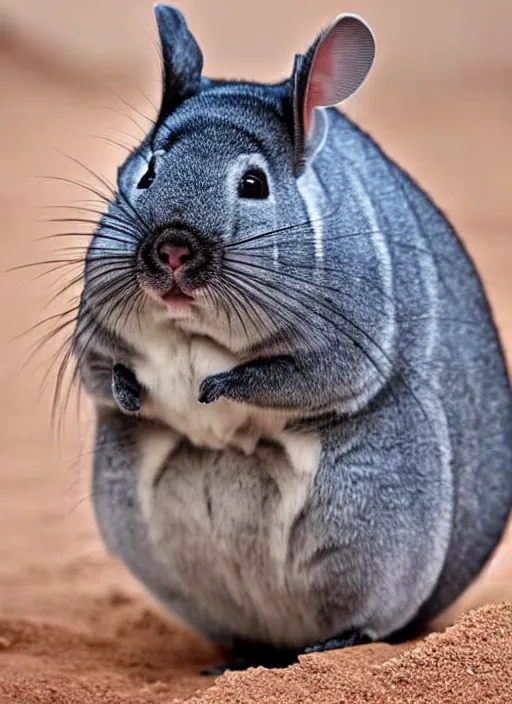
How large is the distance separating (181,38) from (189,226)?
77cm

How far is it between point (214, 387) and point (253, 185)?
593 mm

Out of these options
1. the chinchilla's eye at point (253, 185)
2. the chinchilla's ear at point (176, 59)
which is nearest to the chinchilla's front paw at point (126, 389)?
the chinchilla's eye at point (253, 185)

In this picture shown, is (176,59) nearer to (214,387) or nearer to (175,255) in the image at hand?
(175,255)

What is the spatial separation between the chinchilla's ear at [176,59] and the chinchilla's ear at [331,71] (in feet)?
1.29

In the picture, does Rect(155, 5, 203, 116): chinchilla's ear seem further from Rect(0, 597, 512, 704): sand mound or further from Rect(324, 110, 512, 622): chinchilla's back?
Rect(0, 597, 512, 704): sand mound

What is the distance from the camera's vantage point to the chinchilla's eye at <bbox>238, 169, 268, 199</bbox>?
374 centimetres

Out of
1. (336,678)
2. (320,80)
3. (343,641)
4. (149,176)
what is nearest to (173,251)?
(149,176)

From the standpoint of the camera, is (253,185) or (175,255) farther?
(253,185)

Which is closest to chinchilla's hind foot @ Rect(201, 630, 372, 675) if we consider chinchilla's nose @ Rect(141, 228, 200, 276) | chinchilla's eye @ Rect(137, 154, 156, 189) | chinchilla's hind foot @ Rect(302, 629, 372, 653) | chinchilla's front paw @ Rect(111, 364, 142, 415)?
chinchilla's hind foot @ Rect(302, 629, 372, 653)

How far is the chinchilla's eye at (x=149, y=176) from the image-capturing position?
3783 millimetres

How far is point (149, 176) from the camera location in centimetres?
380

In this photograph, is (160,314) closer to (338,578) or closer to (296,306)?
(296,306)

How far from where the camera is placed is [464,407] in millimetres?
4465

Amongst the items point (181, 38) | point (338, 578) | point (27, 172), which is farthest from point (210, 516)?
point (27, 172)
